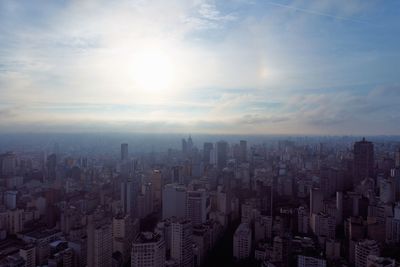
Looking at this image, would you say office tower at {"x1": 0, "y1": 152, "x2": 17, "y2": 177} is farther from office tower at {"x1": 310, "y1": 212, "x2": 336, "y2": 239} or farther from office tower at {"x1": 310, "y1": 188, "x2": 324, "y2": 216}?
office tower at {"x1": 310, "y1": 212, "x2": 336, "y2": 239}

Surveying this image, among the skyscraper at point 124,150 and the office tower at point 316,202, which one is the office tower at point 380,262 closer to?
the office tower at point 316,202

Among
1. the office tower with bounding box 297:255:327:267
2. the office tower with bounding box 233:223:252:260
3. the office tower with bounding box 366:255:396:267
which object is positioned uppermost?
the office tower with bounding box 366:255:396:267

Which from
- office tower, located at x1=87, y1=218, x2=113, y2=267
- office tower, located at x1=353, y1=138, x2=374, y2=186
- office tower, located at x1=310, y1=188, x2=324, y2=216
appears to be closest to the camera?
office tower, located at x1=87, y1=218, x2=113, y2=267

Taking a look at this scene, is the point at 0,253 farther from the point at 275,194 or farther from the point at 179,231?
the point at 275,194

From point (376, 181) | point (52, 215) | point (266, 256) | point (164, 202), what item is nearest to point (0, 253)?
point (52, 215)

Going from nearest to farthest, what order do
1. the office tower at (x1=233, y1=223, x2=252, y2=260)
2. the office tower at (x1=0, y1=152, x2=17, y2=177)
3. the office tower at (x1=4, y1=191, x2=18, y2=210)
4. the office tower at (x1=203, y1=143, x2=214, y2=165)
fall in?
the office tower at (x1=233, y1=223, x2=252, y2=260) < the office tower at (x1=4, y1=191, x2=18, y2=210) < the office tower at (x1=0, y1=152, x2=17, y2=177) < the office tower at (x1=203, y1=143, x2=214, y2=165)

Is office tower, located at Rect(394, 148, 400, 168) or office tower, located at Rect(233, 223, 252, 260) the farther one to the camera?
office tower, located at Rect(394, 148, 400, 168)

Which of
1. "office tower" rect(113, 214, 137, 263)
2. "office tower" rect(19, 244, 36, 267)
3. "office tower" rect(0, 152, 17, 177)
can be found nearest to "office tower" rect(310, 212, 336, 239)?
"office tower" rect(113, 214, 137, 263)

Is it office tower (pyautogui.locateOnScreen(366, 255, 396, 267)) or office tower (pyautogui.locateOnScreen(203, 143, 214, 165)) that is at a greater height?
office tower (pyautogui.locateOnScreen(203, 143, 214, 165))
